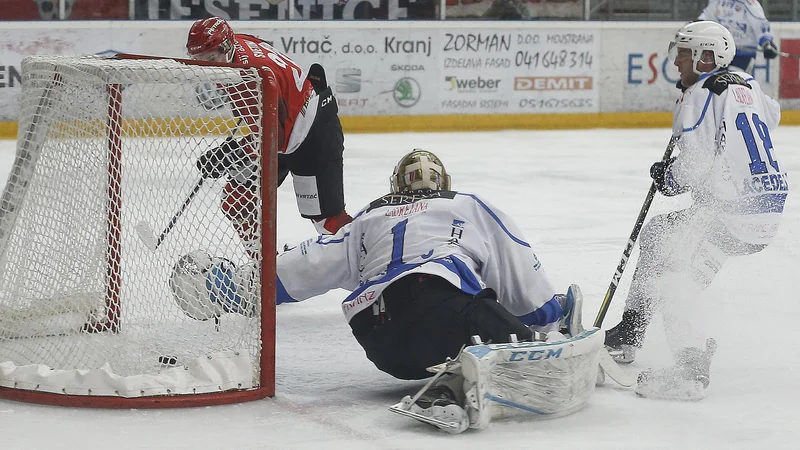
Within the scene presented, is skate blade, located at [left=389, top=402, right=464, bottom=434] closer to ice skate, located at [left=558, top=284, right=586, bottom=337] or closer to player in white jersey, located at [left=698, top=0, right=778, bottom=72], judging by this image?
ice skate, located at [left=558, top=284, right=586, bottom=337]

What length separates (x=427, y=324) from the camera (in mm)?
2873

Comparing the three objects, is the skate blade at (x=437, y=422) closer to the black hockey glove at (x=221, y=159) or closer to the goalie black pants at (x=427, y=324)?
the goalie black pants at (x=427, y=324)

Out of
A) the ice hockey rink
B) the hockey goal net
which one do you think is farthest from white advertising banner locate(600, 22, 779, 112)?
the hockey goal net

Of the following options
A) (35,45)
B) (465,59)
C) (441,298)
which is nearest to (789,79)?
(465,59)

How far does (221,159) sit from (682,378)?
1267 millimetres

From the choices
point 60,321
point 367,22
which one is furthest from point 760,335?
point 367,22

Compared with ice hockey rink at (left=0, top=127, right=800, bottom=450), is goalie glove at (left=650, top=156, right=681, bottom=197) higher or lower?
higher

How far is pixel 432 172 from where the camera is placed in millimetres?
3086

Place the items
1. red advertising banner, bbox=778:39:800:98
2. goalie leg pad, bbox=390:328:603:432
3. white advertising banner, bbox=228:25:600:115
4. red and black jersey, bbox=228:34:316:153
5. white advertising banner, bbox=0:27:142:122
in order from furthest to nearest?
red advertising banner, bbox=778:39:800:98, white advertising banner, bbox=228:25:600:115, white advertising banner, bbox=0:27:142:122, red and black jersey, bbox=228:34:316:153, goalie leg pad, bbox=390:328:603:432

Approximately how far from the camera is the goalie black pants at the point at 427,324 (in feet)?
Result: 9.34

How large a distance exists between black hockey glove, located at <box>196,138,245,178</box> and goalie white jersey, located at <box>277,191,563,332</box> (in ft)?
0.89

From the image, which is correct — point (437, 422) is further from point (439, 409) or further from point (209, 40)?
point (209, 40)

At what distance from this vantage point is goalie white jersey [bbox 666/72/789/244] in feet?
10.8

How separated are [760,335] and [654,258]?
0.61 metres
